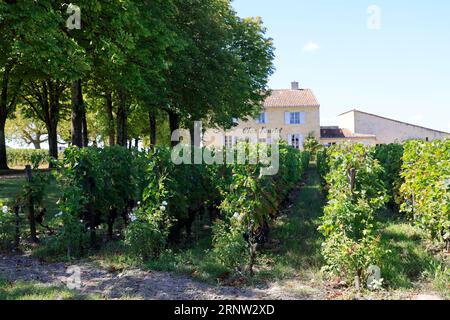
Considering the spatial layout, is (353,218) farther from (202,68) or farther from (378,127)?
(378,127)

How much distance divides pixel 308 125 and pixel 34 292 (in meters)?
42.2

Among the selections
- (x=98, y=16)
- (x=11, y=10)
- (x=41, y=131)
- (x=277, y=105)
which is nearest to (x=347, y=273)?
(x=11, y=10)

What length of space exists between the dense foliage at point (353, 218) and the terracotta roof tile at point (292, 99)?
40.0 metres

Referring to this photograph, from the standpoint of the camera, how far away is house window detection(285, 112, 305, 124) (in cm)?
4537

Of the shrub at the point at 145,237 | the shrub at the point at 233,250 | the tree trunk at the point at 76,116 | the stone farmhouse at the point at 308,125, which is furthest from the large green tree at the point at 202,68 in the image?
the stone farmhouse at the point at 308,125

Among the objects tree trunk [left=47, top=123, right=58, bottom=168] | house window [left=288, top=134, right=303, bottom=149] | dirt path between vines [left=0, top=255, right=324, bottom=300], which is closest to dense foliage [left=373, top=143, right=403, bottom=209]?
dirt path between vines [left=0, top=255, right=324, bottom=300]

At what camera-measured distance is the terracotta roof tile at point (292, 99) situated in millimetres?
45344

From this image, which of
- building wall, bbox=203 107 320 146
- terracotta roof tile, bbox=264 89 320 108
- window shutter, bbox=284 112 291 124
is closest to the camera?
building wall, bbox=203 107 320 146

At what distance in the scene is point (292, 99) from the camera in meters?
46.7

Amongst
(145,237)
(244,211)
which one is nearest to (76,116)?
(145,237)

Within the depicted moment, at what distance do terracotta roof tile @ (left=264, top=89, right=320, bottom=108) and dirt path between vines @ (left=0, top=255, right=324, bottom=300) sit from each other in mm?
40623

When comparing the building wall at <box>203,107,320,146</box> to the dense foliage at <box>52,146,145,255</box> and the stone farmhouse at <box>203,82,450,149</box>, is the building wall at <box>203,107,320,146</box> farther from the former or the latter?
the dense foliage at <box>52,146,145,255</box>

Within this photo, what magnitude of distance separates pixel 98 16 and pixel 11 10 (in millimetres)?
2643

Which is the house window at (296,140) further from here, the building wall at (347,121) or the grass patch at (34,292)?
the grass patch at (34,292)
